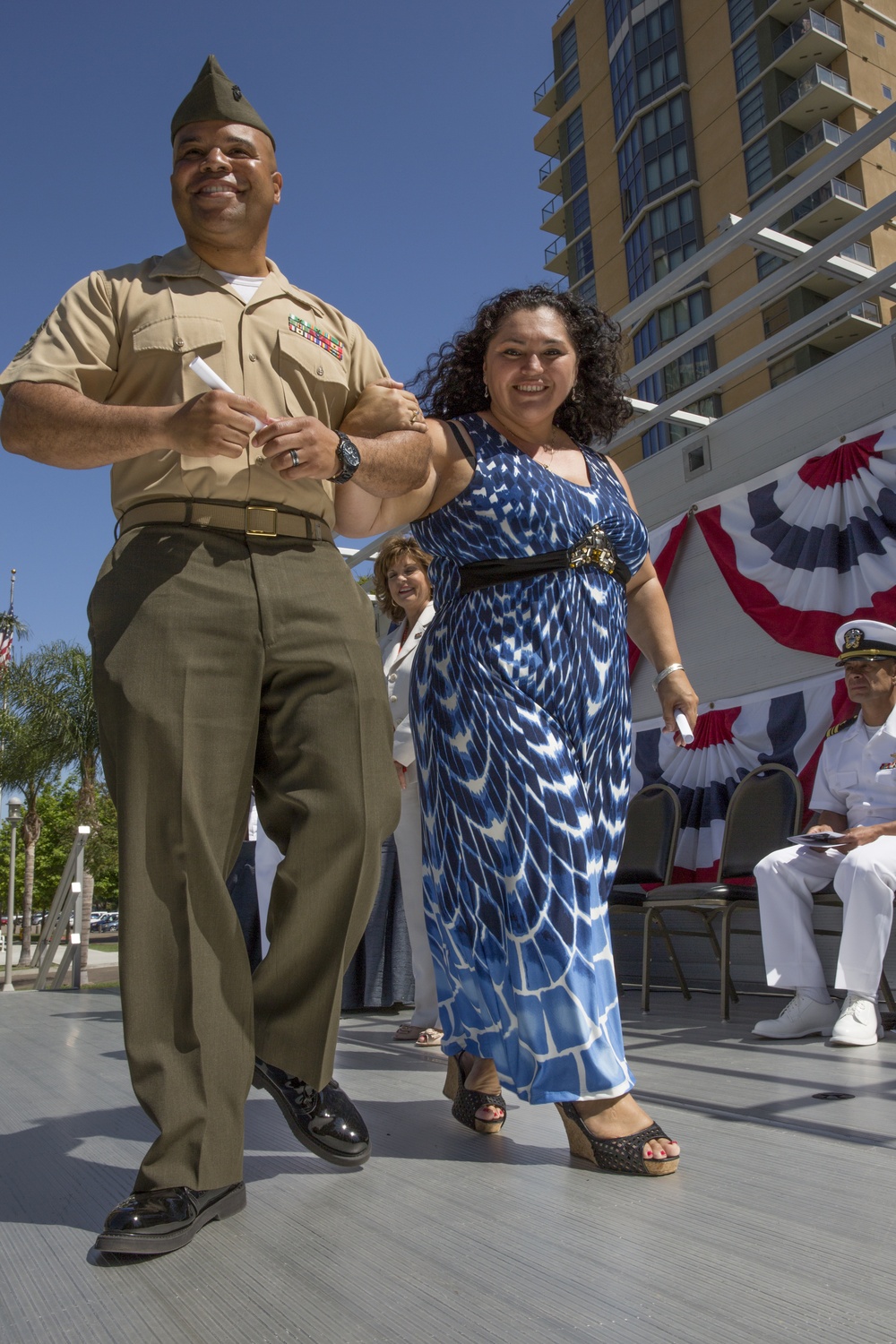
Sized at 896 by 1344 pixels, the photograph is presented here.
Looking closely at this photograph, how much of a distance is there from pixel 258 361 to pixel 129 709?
2.25ft

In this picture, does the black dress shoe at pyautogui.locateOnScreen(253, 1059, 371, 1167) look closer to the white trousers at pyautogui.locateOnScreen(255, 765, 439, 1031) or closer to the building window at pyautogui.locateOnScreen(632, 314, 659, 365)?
the white trousers at pyautogui.locateOnScreen(255, 765, 439, 1031)

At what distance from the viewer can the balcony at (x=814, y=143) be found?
29969 millimetres

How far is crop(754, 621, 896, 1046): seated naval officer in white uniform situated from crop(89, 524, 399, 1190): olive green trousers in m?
2.14

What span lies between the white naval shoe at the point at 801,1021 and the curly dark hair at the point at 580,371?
6.85 feet

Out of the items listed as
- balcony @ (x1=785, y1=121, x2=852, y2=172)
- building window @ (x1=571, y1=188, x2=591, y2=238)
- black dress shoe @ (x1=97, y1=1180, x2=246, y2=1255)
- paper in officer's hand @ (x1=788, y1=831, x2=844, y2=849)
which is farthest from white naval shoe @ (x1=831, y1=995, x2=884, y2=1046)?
building window @ (x1=571, y1=188, x2=591, y2=238)

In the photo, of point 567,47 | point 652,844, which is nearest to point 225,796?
point 652,844

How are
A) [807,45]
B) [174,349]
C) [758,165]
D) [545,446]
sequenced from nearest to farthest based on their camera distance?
[174,349]
[545,446]
[807,45]
[758,165]

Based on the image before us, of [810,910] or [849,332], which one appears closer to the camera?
[810,910]

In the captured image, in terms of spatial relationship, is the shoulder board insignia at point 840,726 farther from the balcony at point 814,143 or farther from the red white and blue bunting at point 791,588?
the balcony at point 814,143

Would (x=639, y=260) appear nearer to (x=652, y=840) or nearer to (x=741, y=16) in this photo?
(x=741, y=16)

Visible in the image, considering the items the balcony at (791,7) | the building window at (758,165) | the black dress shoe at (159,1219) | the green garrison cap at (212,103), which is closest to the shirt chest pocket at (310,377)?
the green garrison cap at (212,103)

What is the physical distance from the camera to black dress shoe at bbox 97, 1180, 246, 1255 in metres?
1.33

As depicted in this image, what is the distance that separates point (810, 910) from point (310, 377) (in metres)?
2.82

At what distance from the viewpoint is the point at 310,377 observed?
1885mm
